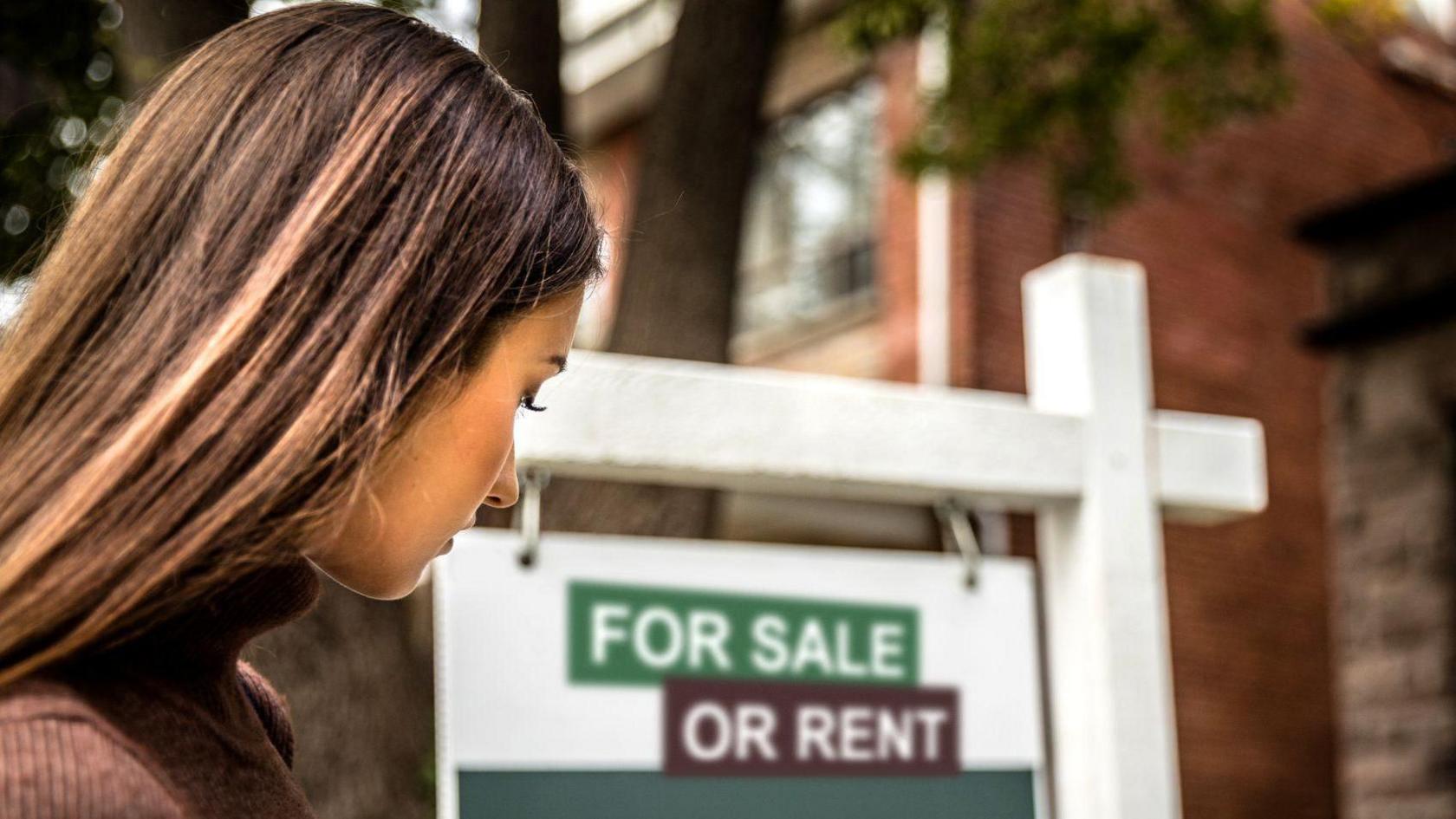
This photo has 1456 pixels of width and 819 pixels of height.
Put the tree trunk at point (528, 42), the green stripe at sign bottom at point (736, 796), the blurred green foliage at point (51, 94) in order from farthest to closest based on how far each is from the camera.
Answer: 1. the blurred green foliage at point (51, 94)
2. the tree trunk at point (528, 42)
3. the green stripe at sign bottom at point (736, 796)

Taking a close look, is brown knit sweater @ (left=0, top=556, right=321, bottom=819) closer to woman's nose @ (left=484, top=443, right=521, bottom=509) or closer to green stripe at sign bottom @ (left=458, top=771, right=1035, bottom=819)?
woman's nose @ (left=484, top=443, right=521, bottom=509)

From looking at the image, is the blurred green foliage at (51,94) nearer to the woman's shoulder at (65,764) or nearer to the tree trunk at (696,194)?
the tree trunk at (696,194)

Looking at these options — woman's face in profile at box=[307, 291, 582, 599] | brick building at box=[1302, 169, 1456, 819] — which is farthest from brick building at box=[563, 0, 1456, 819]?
woman's face in profile at box=[307, 291, 582, 599]

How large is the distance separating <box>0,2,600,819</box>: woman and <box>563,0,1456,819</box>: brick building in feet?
24.1

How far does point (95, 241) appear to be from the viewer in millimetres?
1031

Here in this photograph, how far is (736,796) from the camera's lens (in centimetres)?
200

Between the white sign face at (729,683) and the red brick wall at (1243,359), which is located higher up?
the red brick wall at (1243,359)

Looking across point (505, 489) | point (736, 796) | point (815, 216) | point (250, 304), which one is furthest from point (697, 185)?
point (815, 216)

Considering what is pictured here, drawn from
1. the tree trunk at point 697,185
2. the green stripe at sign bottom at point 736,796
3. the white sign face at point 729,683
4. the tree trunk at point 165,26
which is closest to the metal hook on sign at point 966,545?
the white sign face at point 729,683

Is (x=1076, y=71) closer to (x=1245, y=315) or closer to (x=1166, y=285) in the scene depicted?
(x=1166, y=285)

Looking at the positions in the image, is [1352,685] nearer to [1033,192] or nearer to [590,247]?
[1033,192]

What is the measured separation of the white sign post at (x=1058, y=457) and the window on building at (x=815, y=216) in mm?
7000

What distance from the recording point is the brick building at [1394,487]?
6.88 meters

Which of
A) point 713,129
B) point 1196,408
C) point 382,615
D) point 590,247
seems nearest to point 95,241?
point 590,247
